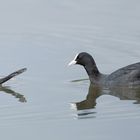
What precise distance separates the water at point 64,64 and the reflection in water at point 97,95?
0.02 m

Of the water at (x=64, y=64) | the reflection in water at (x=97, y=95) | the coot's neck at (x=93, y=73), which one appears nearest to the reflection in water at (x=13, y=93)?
the water at (x=64, y=64)

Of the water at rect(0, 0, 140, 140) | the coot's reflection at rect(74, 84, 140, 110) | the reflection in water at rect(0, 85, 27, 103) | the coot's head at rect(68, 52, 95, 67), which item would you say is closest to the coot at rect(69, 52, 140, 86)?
the coot's head at rect(68, 52, 95, 67)

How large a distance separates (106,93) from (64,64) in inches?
54.4

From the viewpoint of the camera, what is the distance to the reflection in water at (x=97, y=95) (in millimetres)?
15391

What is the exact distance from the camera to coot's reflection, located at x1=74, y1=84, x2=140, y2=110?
51.9 ft

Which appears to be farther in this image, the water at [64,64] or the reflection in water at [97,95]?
the reflection in water at [97,95]

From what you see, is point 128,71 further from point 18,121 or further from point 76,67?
point 18,121

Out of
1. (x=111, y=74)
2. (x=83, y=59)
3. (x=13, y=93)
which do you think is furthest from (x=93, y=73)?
(x=13, y=93)

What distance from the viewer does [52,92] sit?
16.2 metres

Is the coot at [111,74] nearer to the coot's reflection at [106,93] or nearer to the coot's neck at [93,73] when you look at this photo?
the coot's neck at [93,73]

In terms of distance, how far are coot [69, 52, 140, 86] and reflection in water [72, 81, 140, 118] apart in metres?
0.14

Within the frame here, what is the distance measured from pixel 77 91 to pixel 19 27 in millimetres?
3782

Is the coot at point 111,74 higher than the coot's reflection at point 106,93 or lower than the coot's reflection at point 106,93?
higher

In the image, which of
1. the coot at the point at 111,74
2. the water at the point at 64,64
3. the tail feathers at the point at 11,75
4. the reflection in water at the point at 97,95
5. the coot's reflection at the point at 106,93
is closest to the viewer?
the water at the point at 64,64
